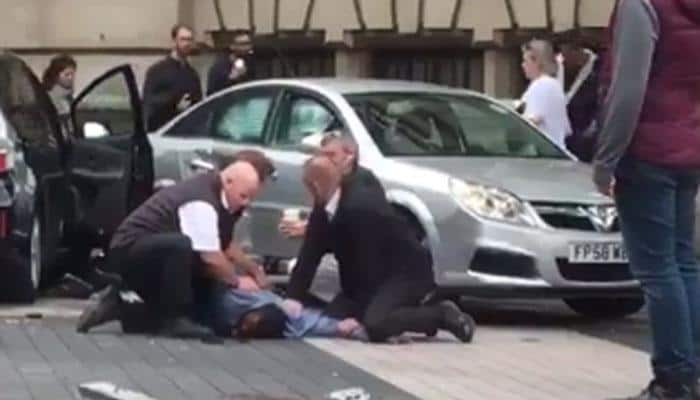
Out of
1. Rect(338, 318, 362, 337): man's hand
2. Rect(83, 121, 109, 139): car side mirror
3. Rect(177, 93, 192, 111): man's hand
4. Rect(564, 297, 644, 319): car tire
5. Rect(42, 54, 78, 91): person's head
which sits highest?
Rect(83, 121, 109, 139): car side mirror

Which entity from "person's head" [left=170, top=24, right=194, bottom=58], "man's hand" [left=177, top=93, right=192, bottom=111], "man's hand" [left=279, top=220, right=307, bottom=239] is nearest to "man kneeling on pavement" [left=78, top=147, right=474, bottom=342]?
"man's hand" [left=279, top=220, right=307, bottom=239]

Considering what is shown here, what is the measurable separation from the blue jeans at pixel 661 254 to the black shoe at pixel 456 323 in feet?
9.48

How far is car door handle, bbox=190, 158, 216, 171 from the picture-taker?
50.6 feet

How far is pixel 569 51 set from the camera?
17781 mm

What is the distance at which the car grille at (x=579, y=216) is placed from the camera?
1366 cm

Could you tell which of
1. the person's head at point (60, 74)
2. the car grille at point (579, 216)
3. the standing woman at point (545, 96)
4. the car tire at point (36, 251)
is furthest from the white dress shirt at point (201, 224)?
the person's head at point (60, 74)

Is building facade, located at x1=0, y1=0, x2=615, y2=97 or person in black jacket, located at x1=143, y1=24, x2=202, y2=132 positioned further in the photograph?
building facade, located at x1=0, y1=0, x2=615, y2=97

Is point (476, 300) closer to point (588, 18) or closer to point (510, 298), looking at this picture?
point (510, 298)

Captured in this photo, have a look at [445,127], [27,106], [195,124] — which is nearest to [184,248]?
[27,106]

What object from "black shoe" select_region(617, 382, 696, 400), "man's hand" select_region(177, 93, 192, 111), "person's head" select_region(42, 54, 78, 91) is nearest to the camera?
"black shoe" select_region(617, 382, 696, 400)

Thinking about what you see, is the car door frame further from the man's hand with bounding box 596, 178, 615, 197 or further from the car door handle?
the man's hand with bounding box 596, 178, 615, 197

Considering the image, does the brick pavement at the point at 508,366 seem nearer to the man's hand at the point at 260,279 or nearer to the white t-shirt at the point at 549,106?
the man's hand at the point at 260,279

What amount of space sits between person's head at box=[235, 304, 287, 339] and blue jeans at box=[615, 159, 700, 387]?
3247 millimetres

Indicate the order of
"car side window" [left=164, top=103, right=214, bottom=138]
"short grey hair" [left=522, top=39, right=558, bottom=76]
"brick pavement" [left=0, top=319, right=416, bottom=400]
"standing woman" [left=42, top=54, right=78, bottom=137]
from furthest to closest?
"standing woman" [left=42, top=54, right=78, bottom=137] → "short grey hair" [left=522, top=39, right=558, bottom=76] → "car side window" [left=164, top=103, right=214, bottom=138] → "brick pavement" [left=0, top=319, right=416, bottom=400]
